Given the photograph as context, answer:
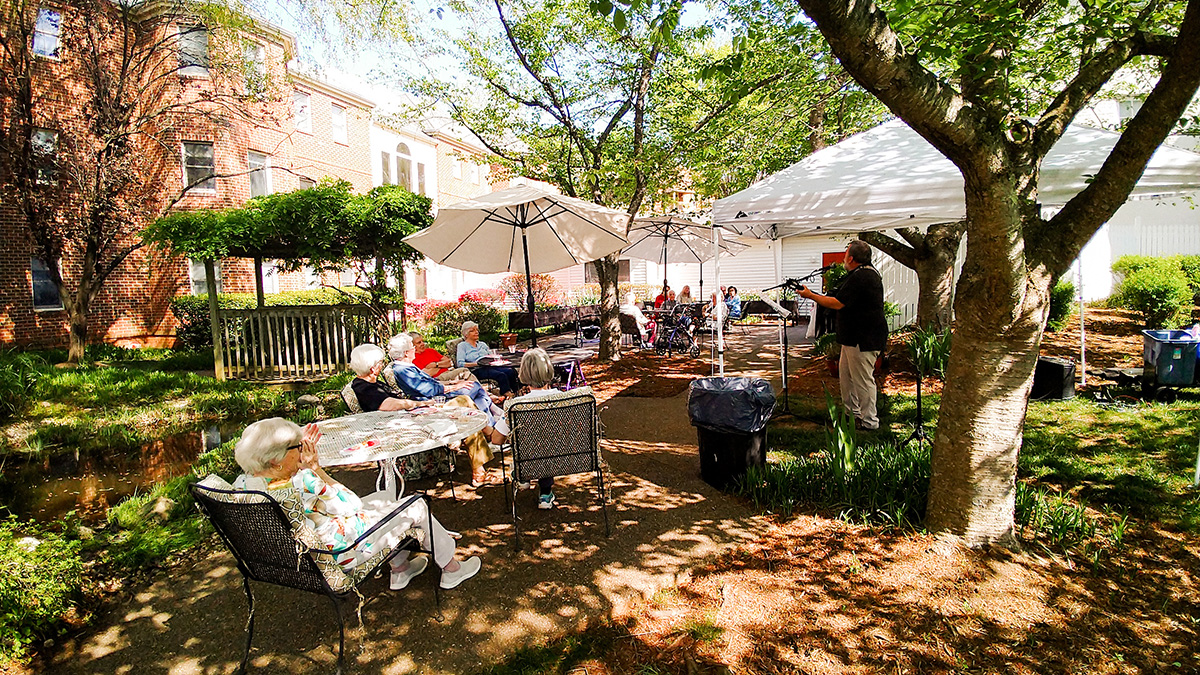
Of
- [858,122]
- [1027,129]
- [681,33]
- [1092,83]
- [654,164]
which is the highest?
[681,33]

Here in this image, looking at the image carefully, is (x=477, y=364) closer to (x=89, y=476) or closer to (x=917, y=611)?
(x=89, y=476)

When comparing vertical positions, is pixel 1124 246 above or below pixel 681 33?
below

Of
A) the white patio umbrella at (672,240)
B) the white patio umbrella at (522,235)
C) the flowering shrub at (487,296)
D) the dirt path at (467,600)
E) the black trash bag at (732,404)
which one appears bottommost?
the dirt path at (467,600)

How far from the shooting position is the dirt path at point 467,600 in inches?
112

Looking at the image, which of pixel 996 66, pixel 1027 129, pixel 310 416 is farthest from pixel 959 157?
pixel 310 416

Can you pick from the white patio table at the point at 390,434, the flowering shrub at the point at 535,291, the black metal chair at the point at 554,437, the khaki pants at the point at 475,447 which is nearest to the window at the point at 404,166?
the flowering shrub at the point at 535,291

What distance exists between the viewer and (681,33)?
368 inches

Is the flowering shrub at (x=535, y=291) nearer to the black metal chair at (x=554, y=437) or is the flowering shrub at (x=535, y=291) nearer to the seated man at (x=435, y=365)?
the seated man at (x=435, y=365)

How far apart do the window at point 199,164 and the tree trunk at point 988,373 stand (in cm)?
1842

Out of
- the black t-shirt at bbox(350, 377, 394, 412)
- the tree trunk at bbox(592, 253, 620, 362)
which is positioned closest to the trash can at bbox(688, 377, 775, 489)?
the black t-shirt at bbox(350, 377, 394, 412)

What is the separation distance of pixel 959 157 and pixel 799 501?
246 centimetres

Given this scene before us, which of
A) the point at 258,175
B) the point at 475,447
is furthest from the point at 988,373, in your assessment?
the point at 258,175

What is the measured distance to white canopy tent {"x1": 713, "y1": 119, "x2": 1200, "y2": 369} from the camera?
5113 millimetres

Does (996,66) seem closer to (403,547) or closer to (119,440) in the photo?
(403,547)
